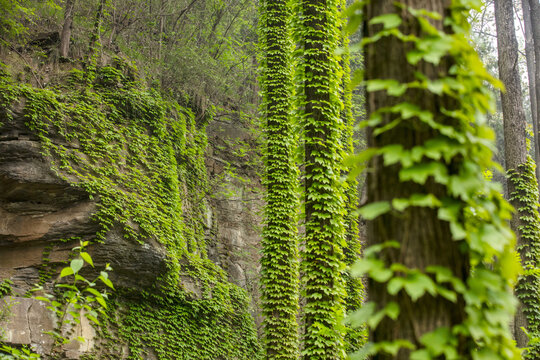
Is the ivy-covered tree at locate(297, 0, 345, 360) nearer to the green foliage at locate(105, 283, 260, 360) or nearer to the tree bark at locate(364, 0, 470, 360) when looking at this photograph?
the green foliage at locate(105, 283, 260, 360)

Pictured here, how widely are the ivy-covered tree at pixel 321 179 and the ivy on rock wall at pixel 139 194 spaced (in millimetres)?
3485

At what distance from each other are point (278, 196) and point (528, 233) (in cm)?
663

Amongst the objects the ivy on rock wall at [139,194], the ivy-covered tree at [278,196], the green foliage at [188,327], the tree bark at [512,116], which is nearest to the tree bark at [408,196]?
the ivy-covered tree at [278,196]

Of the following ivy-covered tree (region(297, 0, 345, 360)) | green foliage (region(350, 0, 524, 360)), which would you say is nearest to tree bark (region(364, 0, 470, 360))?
green foliage (region(350, 0, 524, 360))

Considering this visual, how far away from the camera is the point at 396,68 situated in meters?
1.77

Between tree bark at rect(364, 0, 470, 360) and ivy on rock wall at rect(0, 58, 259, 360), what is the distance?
7218mm

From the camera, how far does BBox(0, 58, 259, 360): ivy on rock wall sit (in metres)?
7.91

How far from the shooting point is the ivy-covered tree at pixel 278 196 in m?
8.71

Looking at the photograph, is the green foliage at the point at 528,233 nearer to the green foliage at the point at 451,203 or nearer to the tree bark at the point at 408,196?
the green foliage at the point at 451,203

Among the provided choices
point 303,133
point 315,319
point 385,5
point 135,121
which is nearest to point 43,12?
point 135,121

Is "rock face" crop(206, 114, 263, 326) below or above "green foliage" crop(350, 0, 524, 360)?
above

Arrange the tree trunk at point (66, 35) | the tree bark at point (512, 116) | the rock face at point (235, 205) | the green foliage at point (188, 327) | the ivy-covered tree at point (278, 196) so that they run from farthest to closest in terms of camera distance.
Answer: the rock face at point (235, 205), the tree bark at point (512, 116), the tree trunk at point (66, 35), the ivy-covered tree at point (278, 196), the green foliage at point (188, 327)

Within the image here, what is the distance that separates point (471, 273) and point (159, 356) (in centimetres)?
784

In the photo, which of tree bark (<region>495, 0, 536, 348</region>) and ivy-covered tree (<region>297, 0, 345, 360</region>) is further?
tree bark (<region>495, 0, 536, 348</region>)
